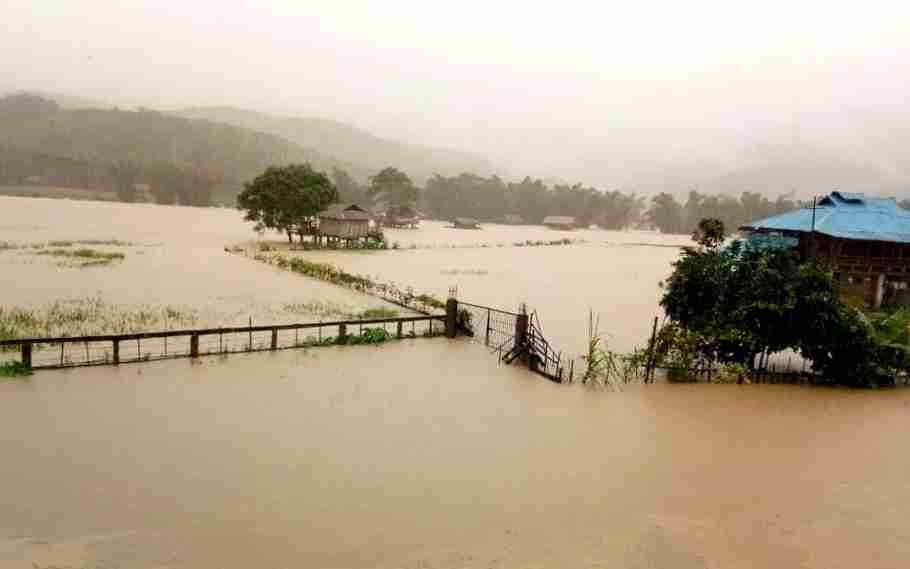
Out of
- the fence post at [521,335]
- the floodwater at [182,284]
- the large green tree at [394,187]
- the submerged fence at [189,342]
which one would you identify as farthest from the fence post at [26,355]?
the large green tree at [394,187]

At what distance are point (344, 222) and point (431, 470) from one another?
33.1 meters

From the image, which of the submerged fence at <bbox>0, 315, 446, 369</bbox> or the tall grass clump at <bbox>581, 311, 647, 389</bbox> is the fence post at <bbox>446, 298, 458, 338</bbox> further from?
the tall grass clump at <bbox>581, 311, 647, 389</bbox>

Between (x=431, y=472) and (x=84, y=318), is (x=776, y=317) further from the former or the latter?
(x=84, y=318)

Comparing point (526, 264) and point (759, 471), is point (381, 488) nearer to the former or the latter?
point (759, 471)

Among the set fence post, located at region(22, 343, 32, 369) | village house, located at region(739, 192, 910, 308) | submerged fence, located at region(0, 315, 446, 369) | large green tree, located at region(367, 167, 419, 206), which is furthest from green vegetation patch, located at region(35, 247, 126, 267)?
large green tree, located at region(367, 167, 419, 206)

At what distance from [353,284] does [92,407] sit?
1361 cm

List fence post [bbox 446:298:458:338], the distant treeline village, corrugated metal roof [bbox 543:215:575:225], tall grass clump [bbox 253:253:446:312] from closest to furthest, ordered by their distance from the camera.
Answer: fence post [bbox 446:298:458:338] → tall grass clump [bbox 253:253:446:312] → the distant treeline village → corrugated metal roof [bbox 543:215:575:225]

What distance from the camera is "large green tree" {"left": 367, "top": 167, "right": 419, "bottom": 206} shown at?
73312 mm

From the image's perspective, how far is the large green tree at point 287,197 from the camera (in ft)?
129

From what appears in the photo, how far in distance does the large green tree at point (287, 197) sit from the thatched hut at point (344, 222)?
80 centimetres

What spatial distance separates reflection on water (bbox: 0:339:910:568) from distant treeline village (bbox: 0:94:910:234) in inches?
2135

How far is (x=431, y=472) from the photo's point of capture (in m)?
8.16

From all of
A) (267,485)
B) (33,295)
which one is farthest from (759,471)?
(33,295)

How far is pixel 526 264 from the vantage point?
36969mm
